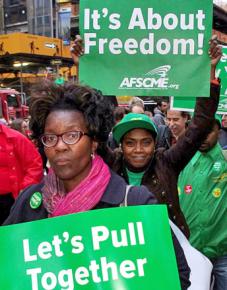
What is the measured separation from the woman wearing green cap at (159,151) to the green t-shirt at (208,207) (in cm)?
44

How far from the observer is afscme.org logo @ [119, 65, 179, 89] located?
9.86ft

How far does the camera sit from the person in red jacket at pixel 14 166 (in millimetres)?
4328

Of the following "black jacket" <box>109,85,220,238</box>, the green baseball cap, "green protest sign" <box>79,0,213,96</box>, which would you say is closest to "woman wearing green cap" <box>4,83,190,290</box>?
"black jacket" <box>109,85,220,238</box>

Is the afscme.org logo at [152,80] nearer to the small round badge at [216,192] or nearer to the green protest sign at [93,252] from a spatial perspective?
the small round badge at [216,192]

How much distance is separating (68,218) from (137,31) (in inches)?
67.3

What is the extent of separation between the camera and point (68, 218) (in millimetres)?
1606

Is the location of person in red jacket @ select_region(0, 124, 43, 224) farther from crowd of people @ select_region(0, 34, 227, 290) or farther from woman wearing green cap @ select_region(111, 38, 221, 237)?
woman wearing green cap @ select_region(111, 38, 221, 237)

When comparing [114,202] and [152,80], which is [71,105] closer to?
[114,202]

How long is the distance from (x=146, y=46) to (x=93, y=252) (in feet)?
5.72

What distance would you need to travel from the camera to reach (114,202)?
1.73 meters

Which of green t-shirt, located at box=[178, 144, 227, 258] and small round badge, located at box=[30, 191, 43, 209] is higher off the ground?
small round badge, located at box=[30, 191, 43, 209]

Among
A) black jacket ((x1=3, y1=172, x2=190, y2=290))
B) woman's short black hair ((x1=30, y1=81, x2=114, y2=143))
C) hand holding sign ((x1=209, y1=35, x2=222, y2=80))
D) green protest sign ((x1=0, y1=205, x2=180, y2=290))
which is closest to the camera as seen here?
green protest sign ((x1=0, y1=205, x2=180, y2=290))

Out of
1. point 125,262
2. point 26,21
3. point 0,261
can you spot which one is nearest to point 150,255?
point 125,262

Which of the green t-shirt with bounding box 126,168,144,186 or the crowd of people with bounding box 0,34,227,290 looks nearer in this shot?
the crowd of people with bounding box 0,34,227,290
